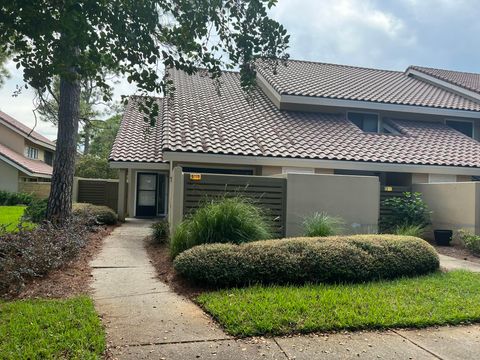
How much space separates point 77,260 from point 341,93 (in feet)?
43.6

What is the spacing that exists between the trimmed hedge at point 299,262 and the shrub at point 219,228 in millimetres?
855

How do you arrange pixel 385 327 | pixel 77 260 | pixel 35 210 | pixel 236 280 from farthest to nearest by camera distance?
pixel 35 210 → pixel 77 260 → pixel 236 280 → pixel 385 327

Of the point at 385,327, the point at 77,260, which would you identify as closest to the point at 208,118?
the point at 77,260

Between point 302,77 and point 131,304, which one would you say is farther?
point 302,77

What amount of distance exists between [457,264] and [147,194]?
14.1 meters

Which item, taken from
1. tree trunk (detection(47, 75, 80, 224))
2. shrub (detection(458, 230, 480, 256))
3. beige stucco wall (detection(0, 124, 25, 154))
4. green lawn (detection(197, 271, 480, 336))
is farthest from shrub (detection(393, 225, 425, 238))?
beige stucco wall (detection(0, 124, 25, 154))

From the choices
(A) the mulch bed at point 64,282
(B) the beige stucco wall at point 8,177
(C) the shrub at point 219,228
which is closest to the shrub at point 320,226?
(C) the shrub at point 219,228

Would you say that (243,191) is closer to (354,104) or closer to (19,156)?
(354,104)

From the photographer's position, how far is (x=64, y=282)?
6926 millimetres

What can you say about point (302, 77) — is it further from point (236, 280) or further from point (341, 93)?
point (236, 280)

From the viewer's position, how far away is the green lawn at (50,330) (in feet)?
13.3

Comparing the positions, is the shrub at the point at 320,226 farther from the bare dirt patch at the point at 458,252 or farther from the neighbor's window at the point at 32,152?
the neighbor's window at the point at 32,152

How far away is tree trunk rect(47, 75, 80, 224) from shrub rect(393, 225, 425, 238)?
8907 millimetres

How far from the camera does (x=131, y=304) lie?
5902 millimetres
